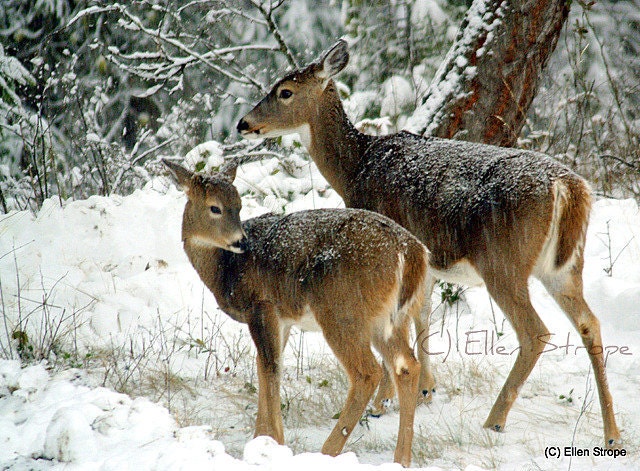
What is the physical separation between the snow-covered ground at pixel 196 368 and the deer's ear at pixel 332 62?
2.23m

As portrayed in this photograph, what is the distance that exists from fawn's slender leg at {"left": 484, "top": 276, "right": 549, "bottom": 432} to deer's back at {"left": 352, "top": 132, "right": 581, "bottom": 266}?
1.20 ft

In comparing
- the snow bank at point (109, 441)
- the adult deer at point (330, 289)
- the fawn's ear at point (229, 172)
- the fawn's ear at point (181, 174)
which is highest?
the fawn's ear at point (229, 172)

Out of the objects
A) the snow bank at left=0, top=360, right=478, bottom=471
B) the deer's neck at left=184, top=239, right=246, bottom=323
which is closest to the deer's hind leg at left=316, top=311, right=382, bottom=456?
the deer's neck at left=184, top=239, right=246, bottom=323

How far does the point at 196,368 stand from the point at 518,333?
8.22 ft

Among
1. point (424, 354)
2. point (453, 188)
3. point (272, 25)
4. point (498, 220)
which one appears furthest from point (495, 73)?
point (424, 354)

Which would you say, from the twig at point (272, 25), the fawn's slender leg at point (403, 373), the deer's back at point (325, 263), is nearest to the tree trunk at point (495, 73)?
the twig at point (272, 25)

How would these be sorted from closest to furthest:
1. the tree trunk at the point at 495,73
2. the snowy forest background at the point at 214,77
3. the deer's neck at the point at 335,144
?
the deer's neck at the point at 335,144 → the tree trunk at the point at 495,73 → the snowy forest background at the point at 214,77

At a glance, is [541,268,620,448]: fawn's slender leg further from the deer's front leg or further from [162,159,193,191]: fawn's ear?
[162,159,193,191]: fawn's ear

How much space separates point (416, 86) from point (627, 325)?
5.20 metres

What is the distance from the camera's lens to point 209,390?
5.55 meters

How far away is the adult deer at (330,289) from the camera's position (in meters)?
4.44

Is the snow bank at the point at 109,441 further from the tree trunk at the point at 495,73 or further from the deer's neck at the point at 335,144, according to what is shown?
the tree trunk at the point at 495,73

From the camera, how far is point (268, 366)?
471 cm

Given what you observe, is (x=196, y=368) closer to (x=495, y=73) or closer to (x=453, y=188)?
(x=453, y=188)
